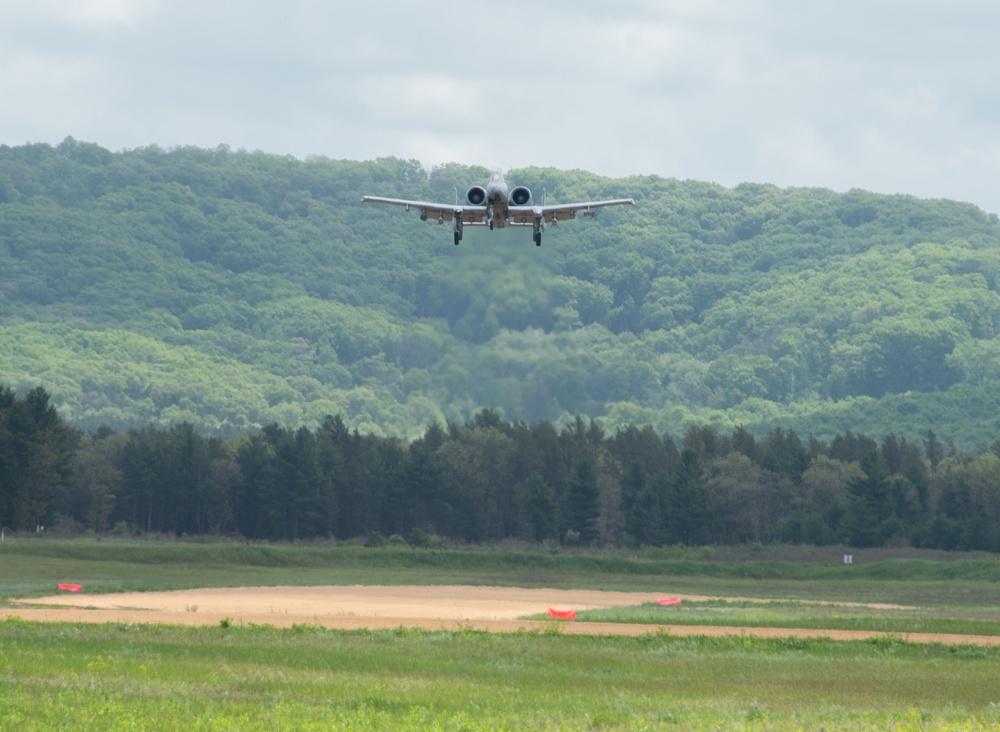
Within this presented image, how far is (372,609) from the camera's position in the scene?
7681 cm

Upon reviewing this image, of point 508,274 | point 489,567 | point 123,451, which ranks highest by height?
point 508,274

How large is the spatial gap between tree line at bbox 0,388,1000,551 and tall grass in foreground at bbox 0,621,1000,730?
3835 inches

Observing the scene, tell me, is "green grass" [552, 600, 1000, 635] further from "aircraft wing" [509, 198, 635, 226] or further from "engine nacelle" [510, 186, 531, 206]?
"engine nacelle" [510, 186, 531, 206]

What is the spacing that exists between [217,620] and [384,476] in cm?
10890

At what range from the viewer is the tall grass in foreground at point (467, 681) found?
115ft

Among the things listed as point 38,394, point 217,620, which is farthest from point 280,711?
point 38,394

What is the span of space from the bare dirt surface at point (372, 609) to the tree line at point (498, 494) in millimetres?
59151

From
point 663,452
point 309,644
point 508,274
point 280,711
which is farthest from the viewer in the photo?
point 663,452

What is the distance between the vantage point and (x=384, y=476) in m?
172

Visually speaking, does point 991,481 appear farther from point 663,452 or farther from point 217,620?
point 217,620

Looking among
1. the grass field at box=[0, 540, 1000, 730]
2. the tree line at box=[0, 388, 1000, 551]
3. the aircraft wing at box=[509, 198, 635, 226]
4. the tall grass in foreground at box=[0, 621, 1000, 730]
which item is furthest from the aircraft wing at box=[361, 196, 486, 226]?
the tree line at box=[0, 388, 1000, 551]

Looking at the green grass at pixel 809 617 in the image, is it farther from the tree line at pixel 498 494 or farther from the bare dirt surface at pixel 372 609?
the tree line at pixel 498 494

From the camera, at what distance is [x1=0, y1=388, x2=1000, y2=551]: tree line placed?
160 m

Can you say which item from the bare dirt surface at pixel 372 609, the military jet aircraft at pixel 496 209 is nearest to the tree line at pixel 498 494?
the bare dirt surface at pixel 372 609
